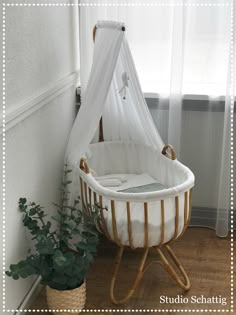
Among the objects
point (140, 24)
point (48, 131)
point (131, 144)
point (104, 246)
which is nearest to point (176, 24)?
point (140, 24)

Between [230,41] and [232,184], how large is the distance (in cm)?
88

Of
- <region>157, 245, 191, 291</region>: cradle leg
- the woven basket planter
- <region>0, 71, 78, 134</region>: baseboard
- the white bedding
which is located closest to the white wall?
<region>0, 71, 78, 134</region>: baseboard

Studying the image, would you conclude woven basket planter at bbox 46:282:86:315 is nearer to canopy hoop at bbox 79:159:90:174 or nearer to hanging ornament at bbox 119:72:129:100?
canopy hoop at bbox 79:159:90:174

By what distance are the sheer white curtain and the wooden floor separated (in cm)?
21

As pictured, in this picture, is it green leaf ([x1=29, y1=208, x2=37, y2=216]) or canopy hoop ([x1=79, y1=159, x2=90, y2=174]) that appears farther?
canopy hoop ([x1=79, y1=159, x2=90, y2=174])

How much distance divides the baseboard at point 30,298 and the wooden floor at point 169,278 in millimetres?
27

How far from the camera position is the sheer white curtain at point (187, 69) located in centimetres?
289

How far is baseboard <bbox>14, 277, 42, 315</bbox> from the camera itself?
229 centimetres

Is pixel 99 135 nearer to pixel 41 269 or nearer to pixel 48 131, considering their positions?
pixel 48 131

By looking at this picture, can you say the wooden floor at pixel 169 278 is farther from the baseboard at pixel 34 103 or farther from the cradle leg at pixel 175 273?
the baseboard at pixel 34 103

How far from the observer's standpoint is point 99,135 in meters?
3.04

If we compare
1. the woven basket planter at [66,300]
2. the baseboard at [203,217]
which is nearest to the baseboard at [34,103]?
the woven basket planter at [66,300]

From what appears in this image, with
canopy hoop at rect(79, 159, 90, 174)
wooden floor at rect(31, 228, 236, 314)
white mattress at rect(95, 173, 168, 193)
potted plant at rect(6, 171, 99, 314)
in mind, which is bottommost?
wooden floor at rect(31, 228, 236, 314)

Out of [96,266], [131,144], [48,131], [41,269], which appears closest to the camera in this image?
[41,269]
